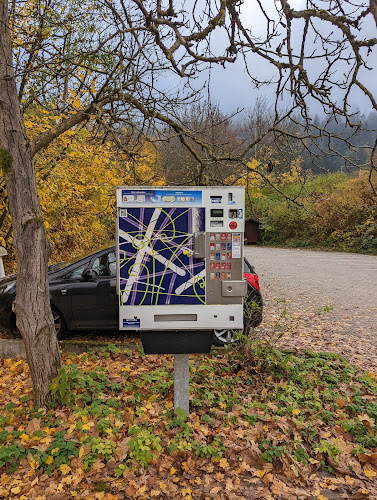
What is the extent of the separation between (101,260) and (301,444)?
3.88 metres

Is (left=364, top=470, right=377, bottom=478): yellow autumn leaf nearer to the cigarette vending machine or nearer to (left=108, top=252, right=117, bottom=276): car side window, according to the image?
the cigarette vending machine

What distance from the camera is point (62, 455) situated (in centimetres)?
301

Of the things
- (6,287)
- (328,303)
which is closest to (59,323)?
(6,287)

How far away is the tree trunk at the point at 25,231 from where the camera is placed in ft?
11.5

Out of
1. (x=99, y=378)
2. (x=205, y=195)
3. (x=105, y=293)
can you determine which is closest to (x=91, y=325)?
(x=105, y=293)

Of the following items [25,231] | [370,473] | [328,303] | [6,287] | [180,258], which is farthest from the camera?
[328,303]

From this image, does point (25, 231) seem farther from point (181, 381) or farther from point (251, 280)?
point (251, 280)

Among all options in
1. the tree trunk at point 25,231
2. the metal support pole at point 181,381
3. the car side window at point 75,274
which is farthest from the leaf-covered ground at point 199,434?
the car side window at point 75,274

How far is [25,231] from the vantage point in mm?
3525

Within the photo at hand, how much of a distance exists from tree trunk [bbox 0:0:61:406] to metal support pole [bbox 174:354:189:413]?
1246mm

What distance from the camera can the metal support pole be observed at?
11.6 ft

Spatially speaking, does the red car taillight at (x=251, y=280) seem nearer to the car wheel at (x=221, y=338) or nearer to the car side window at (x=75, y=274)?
the car wheel at (x=221, y=338)

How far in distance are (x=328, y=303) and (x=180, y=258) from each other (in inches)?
288

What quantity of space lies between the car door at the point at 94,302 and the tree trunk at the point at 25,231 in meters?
2.04
